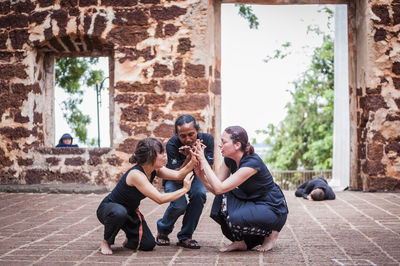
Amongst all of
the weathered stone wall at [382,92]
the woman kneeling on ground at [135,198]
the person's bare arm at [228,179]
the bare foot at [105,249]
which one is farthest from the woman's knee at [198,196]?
the weathered stone wall at [382,92]

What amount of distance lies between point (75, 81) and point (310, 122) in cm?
585

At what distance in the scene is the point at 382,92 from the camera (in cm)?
647

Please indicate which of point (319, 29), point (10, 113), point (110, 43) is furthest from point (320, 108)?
point (10, 113)

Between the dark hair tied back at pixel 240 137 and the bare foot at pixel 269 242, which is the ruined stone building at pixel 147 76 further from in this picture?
the bare foot at pixel 269 242

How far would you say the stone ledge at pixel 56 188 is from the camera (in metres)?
6.34

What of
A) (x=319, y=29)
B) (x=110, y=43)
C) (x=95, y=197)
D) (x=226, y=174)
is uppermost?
(x=319, y=29)

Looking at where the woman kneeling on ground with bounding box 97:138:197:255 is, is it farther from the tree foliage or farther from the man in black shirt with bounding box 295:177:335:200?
the tree foliage

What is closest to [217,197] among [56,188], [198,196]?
[198,196]

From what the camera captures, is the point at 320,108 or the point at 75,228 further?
the point at 320,108

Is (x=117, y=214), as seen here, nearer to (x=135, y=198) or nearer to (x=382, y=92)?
(x=135, y=198)

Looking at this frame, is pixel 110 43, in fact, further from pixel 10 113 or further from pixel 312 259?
pixel 312 259

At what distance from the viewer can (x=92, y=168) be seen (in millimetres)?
6656

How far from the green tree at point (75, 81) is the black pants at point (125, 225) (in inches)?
288

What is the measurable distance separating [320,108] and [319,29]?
2067 mm
